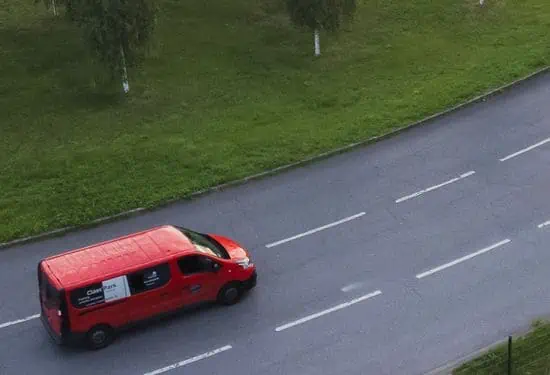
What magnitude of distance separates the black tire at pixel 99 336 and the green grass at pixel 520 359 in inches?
268

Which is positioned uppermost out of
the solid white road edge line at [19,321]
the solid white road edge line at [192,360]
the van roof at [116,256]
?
the van roof at [116,256]

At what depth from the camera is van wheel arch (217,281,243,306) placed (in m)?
17.1

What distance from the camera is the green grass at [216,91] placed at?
2280 cm

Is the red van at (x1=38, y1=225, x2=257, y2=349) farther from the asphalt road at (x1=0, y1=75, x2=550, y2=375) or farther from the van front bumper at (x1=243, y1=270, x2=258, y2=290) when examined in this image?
the asphalt road at (x1=0, y1=75, x2=550, y2=375)

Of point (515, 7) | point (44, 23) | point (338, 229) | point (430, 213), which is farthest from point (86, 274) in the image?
point (515, 7)

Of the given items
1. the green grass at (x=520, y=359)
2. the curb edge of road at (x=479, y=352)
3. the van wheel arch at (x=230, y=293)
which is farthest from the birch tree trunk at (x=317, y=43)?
the green grass at (x=520, y=359)

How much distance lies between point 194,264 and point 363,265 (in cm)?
414

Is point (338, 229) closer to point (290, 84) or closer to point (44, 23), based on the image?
point (290, 84)

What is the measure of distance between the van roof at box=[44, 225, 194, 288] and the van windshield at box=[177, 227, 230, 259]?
22 centimetres

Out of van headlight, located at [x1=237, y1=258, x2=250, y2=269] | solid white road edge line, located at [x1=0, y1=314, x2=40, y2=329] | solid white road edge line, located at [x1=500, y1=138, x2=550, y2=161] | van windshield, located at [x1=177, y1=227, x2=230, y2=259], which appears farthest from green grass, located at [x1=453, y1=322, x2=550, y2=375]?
solid white road edge line, located at [x1=0, y1=314, x2=40, y2=329]

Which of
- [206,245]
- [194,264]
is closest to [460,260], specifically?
[206,245]

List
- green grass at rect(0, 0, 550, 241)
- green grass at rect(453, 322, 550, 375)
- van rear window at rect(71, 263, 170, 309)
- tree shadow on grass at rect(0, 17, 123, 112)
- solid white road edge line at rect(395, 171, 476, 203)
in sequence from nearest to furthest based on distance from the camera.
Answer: green grass at rect(453, 322, 550, 375)
van rear window at rect(71, 263, 170, 309)
solid white road edge line at rect(395, 171, 476, 203)
green grass at rect(0, 0, 550, 241)
tree shadow on grass at rect(0, 17, 123, 112)

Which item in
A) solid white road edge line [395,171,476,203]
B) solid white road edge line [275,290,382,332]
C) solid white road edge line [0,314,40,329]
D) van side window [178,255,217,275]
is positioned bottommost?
solid white road edge line [275,290,382,332]

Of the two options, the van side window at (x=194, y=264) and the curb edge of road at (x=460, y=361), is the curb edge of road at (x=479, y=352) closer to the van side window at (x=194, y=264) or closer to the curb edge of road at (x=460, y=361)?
the curb edge of road at (x=460, y=361)
